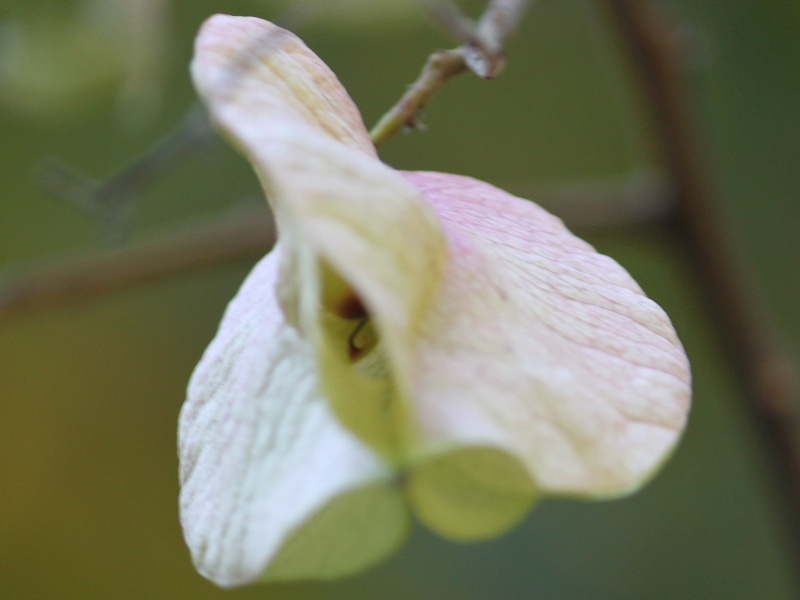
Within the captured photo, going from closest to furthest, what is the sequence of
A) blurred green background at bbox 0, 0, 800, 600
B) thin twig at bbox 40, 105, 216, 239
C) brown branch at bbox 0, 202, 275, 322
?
thin twig at bbox 40, 105, 216, 239 → brown branch at bbox 0, 202, 275, 322 → blurred green background at bbox 0, 0, 800, 600

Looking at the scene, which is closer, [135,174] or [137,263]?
[135,174]

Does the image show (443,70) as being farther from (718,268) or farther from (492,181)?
(492,181)

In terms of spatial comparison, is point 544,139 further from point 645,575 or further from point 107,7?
point 107,7

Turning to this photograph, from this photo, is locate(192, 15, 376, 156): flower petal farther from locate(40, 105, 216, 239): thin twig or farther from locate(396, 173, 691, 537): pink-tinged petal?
locate(40, 105, 216, 239): thin twig

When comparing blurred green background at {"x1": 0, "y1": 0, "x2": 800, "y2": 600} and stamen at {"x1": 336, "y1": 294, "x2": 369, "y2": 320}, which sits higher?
stamen at {"x1": 336, "y1": 294, "x2": 369, "y2": 320}

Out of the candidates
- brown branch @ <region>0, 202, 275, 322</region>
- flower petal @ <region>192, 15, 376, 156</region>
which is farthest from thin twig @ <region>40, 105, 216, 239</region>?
flower petal @ <region>192, 15, 376, 156</region>

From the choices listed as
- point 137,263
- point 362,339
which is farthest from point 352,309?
point 137,263
